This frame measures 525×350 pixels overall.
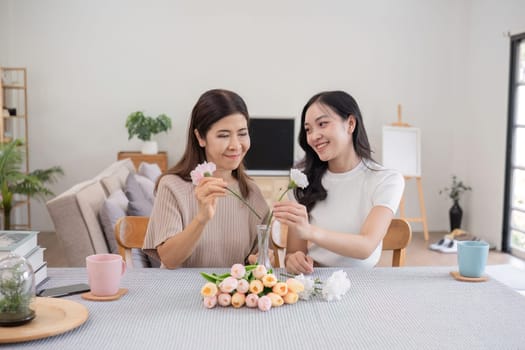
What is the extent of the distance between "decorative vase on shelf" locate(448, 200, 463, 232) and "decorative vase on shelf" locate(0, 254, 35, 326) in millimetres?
5892

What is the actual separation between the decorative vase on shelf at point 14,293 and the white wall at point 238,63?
539cm

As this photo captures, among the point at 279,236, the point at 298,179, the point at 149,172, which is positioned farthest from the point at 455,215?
Answer: the point at 298,179

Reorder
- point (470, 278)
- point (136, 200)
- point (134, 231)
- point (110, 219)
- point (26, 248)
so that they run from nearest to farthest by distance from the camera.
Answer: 1. point (26, 248)
2. point (470, 278)
3. point (134, 231)
4. point (110, 219)
5. point (136, 200)

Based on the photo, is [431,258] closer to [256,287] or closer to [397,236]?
[397,236]

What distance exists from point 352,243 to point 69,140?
527 cm

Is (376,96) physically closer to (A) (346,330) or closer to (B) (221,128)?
(B) (221,128)

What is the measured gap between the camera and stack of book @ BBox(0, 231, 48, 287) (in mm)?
1518

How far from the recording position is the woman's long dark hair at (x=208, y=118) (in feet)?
6.52

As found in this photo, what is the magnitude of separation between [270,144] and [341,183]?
4485 millimetres

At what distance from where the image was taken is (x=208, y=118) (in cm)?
199

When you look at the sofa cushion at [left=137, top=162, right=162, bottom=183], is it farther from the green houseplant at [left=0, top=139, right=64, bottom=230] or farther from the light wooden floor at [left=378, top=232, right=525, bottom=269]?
the light wooden floor at [left=378, top=232, right=525, bottom=269]

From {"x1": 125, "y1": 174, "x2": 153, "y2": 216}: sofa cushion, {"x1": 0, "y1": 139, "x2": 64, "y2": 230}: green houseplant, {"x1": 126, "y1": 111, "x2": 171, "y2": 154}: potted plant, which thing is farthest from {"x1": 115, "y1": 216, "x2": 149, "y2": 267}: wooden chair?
{"x1": 126, "y1": 111, "x2": 171, "y2": 154}: potted plant

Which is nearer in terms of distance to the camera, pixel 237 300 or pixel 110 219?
pixel 237 300

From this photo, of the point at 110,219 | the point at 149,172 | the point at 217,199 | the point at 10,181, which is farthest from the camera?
the point at 10,181
